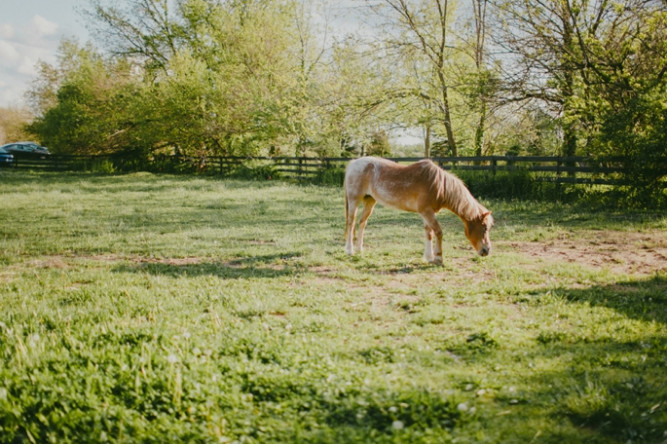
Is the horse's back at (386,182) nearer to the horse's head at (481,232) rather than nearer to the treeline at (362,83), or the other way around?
the horse's head at (481,232)

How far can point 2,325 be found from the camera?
419cm

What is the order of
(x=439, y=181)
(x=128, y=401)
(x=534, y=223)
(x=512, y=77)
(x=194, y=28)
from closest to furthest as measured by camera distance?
(x=128, y=401) < (x=439, y=181) < (x=534, y=223) < (x=512, y=77) < (x=194, y=28)

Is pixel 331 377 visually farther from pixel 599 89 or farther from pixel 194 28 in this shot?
pixel 194 28

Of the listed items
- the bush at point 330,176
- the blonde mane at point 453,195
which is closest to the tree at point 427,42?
the bush at point 330,176

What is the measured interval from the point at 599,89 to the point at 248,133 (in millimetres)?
19530

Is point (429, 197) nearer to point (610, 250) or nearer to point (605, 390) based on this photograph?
point (610, 250)

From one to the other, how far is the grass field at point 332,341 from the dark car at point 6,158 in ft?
103

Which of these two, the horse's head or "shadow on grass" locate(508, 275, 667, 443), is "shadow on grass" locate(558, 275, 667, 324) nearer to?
"shadow on grass" locate(508, 275, 667, 443)

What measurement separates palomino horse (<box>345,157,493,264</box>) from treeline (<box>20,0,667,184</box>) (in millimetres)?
6794

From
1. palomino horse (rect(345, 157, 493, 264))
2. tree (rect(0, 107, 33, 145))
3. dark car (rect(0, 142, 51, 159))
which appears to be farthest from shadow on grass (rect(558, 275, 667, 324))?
tree (rect(0, 107, 33, 145))

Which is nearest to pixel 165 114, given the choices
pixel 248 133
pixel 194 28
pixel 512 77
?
pixel 248 133

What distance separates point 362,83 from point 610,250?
13901 mm

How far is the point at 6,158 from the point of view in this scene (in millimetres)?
35719

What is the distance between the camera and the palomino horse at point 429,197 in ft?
24.0
